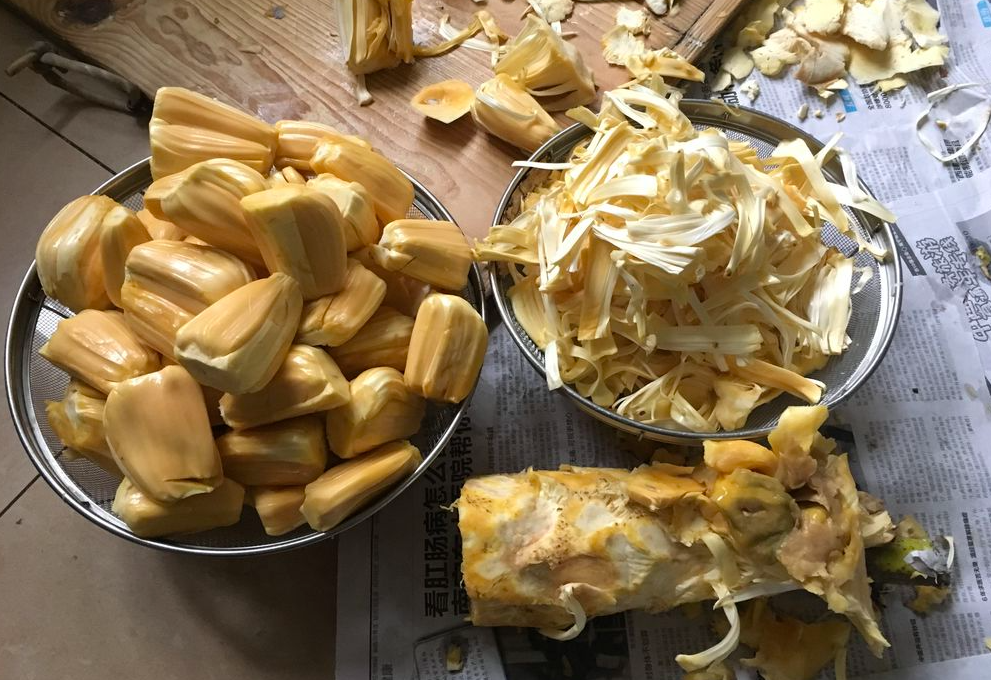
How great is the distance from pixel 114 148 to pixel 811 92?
0.83m

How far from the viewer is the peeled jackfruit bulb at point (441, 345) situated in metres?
0.55

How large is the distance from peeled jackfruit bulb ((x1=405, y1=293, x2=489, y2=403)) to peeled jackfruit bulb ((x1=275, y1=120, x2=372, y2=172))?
174mm

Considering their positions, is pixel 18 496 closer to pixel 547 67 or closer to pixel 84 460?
pixel 84 460

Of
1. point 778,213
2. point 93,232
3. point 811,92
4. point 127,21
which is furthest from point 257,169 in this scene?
point 811,92

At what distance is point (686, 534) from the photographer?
557mm

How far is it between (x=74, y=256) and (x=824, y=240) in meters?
0.67

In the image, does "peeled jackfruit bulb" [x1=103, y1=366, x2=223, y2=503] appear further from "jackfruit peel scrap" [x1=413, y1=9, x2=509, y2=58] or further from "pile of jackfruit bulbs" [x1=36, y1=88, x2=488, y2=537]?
"jackfruit peel scrap" [x1=413, y1=9, x2=509, y2=58]

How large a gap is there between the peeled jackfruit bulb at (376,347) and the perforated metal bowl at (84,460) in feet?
0.23

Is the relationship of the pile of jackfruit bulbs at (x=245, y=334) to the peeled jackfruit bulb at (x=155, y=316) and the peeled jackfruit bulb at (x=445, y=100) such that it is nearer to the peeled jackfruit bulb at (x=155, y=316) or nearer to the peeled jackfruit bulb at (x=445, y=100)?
the peeled jackfruit bulb at (x=155, y=316)

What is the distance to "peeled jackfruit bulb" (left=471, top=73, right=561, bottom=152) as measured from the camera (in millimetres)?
709

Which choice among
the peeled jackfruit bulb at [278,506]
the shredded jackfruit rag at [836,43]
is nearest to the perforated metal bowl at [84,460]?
the peeled jackfruit bulb at [278,506]

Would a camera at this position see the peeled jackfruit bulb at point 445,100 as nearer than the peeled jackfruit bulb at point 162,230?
No

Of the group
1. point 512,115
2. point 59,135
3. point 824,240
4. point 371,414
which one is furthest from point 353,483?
point 59,135

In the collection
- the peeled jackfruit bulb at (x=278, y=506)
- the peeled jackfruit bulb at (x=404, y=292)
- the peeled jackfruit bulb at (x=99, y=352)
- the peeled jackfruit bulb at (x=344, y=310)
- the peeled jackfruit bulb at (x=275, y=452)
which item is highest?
the peeled jackfruit bulb at (x=344, y=310)
